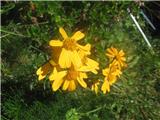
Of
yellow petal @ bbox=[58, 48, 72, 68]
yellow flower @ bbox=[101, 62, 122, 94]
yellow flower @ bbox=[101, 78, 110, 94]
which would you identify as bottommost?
yellow flower @ bbox=[101, 78, 110, 94]

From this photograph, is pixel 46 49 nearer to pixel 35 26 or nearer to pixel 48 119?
pixel 35 26

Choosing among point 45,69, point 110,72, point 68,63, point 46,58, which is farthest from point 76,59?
point 46,58

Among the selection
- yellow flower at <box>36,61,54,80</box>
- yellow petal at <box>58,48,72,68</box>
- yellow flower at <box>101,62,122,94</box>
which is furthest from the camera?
yellow flower at <box>101,62,122,94</box>

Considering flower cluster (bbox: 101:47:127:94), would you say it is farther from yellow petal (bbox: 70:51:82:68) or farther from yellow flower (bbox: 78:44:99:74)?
yellow petal (bbox: 70:51:82:68)

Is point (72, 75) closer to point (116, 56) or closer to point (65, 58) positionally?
point (65, 58)

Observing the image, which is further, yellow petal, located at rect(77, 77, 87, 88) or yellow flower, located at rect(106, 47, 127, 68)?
yellow flower, located at rect(106, 47, 127, 68)

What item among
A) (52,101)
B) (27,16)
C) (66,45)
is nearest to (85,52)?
(66,45)

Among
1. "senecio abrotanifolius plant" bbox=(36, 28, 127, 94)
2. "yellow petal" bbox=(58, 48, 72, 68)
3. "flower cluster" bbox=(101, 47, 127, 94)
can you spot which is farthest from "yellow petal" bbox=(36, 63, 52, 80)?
"flower cluster" bbox=(101, 47, 127, 94)
